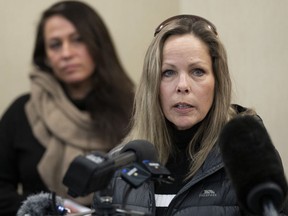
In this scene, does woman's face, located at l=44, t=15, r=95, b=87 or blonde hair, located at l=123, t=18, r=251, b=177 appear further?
woman's face, located at l=44, t=15, r=95, b=87

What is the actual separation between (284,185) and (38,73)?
166 centimetres

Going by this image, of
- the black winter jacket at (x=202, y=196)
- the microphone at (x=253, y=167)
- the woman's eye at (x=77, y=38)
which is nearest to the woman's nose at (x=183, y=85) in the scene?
the black winter jacket at (x=202, y=196)

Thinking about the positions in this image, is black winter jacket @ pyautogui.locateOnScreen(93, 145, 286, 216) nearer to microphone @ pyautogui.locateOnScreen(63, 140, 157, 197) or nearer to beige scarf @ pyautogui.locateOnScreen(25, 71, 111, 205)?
microphone @ pyautogui.locateOnScreen(63, 140, 157, 197)

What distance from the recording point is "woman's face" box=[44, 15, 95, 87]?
2369 millimetres

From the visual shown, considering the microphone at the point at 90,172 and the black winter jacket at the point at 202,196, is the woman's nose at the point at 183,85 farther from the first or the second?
the microphone at the point at 90,172

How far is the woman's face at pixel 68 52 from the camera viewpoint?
7.77ft

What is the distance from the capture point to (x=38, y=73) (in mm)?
2463

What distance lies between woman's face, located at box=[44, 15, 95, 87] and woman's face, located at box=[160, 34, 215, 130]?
837mm

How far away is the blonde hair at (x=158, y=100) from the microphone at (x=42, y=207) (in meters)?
0.45

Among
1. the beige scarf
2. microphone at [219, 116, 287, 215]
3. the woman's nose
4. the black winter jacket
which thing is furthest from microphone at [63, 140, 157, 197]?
the beige scarf

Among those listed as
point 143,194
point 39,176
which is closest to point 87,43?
point 39,176

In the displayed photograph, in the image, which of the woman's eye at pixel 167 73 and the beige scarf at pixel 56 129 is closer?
the woman's eye at pixel 167 73

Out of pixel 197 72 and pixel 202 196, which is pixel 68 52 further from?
pixel 202 196

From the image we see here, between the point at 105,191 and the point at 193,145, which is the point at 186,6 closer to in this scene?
the point at 193,145
